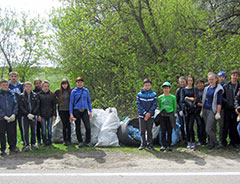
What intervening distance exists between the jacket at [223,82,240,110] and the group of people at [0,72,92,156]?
3554mm

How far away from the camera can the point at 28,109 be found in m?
6.45

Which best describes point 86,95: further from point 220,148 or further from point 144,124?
point 220,148

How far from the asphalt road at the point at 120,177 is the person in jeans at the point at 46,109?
212 cm

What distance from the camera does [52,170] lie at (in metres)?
4.80

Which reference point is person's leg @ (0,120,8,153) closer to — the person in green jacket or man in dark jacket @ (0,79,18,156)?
man in dark jacket @ (0,79,18,156)

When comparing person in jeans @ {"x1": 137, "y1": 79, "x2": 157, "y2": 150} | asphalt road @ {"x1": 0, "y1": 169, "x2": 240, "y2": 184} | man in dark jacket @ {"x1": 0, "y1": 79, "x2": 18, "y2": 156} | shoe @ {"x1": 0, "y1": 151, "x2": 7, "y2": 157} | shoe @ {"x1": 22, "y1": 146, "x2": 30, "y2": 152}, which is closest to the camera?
asphalt road @ {"x1": 0, "y1": 169, "x2": 240, "y2": 184}

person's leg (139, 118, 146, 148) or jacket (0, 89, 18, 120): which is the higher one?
jacket (0, 89, 18, 120)

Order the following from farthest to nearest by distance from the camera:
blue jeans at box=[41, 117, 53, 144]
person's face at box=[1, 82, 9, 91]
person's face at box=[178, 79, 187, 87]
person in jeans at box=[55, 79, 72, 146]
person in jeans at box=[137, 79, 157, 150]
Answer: person in jeans at box=[55, 79, 72, 146] < blue jeans at box=[41, 117, 53, 144] < person's face at box=[178, 79, 187, 87] < person in jeans at box=[137, 79, 157, 150] < person's face at box=[1, 82, 9, 91]

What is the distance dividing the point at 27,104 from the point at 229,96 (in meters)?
5.15

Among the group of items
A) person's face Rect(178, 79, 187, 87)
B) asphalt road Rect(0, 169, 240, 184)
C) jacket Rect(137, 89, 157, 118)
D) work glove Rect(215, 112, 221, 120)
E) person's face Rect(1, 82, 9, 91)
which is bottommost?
asphalt road Rect(0, 169, 240, 184)

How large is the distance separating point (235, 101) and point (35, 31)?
18131 millimetres

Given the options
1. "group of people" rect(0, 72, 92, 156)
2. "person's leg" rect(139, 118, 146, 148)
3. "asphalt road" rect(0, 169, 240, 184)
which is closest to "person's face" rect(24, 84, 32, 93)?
"group of people" rect(0, 72, 92, 156)

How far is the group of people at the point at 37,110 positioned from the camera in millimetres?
6145

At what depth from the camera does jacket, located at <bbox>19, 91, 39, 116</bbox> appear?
251 inches
